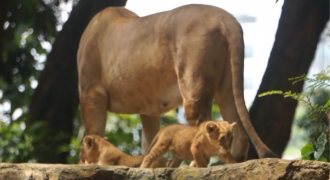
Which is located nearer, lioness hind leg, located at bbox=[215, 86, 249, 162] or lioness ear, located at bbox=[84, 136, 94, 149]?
lioness hind leg, located at bbox=[215, 86, 249, 162]

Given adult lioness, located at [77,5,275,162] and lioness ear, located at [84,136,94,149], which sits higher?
adult lioness, located at [77,5,275,162]

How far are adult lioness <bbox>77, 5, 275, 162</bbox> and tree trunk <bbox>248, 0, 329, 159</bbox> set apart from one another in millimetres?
1186

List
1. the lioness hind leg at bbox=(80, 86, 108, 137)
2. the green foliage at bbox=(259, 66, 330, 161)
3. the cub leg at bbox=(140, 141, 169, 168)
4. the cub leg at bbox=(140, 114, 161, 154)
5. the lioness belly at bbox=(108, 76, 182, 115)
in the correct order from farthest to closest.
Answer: the cub leg at bbox=(140, 114, 161, 154)
the lioness hind leg at bbox=(80, 86, 108, 137)
the lioness belly at bbox=(108, 76, 182, 115)
the cub leg at bbox=(140, 141, 169, 168)
the green foliage at bbox=(259, 66, 330, 161)

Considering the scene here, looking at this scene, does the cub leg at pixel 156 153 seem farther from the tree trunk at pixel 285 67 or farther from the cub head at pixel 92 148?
the tree trunk at pixel 285 67

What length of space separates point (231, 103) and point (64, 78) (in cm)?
283

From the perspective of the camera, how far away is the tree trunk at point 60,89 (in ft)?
21.5

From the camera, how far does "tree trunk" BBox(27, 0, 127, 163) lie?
655 cm

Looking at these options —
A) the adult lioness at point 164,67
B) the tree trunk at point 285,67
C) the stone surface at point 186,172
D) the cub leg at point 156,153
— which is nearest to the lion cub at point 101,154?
the cub leg at point 156,153

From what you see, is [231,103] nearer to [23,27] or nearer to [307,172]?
[307,172]

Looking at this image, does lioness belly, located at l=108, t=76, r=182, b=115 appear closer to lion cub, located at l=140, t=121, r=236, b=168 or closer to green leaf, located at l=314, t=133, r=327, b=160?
lion cub, located at l=140, t=121, r=236, b=168

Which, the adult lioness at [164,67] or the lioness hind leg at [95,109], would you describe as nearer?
the adult lioness at [164,67]

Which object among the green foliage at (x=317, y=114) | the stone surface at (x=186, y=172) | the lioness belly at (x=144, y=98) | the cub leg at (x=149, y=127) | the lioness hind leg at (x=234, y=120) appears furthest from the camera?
the cub leg at (x=149, y=127)

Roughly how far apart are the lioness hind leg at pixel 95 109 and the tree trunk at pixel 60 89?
1804 mm

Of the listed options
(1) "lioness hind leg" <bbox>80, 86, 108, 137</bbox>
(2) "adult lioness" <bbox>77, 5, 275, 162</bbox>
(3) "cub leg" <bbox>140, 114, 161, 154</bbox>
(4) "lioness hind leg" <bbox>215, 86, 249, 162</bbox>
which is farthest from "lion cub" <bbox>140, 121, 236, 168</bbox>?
(3) "cub leg" <bbox>140, 114, 161, 154</bbox>
